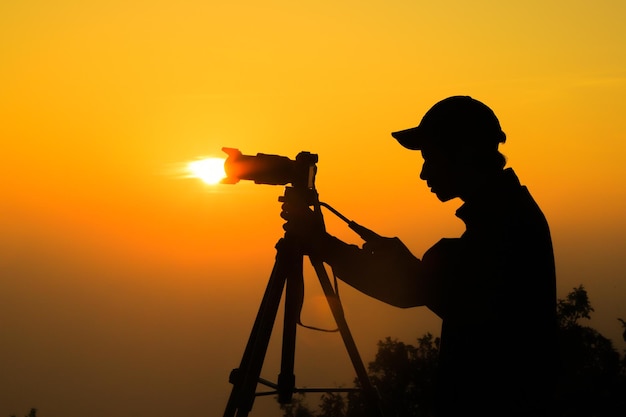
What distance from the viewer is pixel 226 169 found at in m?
6.43

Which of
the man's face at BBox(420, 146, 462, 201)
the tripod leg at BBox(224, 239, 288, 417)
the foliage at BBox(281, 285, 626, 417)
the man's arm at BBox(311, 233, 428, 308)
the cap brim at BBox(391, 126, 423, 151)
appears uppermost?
the foliage at BBox(281, 285, 626, 417)

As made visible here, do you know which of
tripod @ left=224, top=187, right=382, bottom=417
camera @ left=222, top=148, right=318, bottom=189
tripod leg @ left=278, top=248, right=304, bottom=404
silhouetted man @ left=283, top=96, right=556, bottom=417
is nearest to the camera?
silhouetted man @ left=283, top=96, right=556, bottom=417

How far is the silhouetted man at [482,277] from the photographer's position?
480 centimetres

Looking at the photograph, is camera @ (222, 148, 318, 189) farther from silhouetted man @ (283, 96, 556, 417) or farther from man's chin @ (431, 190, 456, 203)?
man's chin @ (431, 190, 456, 203)

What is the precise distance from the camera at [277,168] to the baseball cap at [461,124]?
117 centimetres

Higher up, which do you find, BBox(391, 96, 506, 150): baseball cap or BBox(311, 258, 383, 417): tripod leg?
BBox(391, 96, 506, 150): baseball cap

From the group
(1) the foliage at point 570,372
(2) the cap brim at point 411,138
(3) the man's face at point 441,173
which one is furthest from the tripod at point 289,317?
(1) the foliage at point 570,372

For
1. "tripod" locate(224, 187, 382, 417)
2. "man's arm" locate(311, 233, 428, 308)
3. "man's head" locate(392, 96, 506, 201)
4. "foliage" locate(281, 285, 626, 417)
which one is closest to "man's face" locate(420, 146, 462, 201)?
"man's head" locate(392, 96, 506, 201)

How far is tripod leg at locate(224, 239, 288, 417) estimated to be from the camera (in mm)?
5773

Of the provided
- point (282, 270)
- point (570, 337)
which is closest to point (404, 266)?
point (282, 270)

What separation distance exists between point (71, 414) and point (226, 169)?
15226cm

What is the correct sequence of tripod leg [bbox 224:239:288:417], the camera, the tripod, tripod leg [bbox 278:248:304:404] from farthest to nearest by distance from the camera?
the camera
tripod leg [bbox 278:248:304:404]
the tripod
tripod leg [bbox 224:239:288:417]

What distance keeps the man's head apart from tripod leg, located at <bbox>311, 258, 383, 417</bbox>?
3.87 feet

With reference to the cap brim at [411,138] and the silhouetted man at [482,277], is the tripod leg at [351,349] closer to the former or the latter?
the silhouetted man at [482,277]
